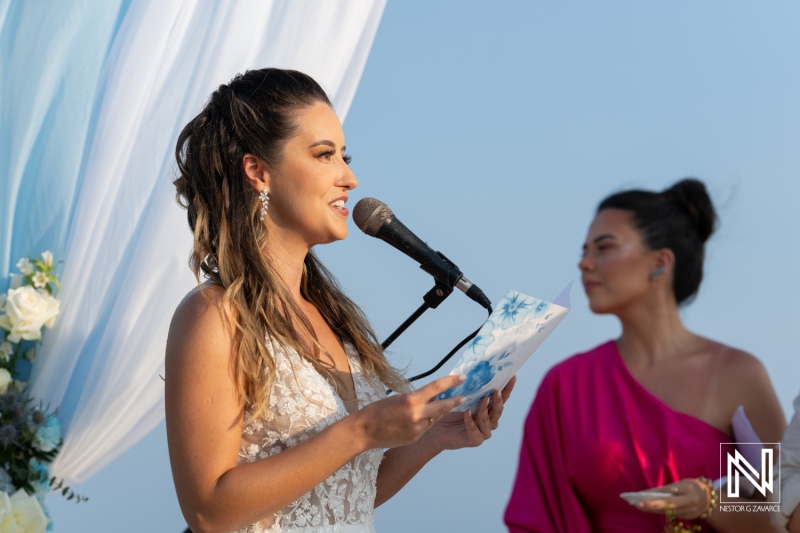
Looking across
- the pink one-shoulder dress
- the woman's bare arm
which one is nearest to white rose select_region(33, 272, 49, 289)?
the woman's bare arm

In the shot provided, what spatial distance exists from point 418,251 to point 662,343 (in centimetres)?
124

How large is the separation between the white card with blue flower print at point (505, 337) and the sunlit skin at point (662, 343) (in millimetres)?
1176

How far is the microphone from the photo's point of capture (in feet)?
5.41

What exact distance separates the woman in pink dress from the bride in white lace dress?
2.94 feet

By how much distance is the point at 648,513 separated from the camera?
2445 millimetres

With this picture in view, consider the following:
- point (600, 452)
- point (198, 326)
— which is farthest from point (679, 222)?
point (198, 326)

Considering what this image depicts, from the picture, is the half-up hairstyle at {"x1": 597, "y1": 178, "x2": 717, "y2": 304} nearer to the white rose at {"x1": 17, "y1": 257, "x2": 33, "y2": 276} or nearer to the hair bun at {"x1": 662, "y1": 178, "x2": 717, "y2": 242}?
the hair bun at {"x1": 662, "y1": 178, "x2": 717, "y2": 242}

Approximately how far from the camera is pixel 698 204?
2756 millimetres

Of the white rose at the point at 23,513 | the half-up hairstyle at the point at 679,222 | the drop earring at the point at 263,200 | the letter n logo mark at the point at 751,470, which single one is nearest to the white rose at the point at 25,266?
the white rose at the point at 23,513

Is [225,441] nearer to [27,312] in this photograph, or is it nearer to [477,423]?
[477,423]

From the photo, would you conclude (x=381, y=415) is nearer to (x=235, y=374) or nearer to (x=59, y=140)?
(x=235, y=374)

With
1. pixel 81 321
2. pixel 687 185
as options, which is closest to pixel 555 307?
pixel 687 185

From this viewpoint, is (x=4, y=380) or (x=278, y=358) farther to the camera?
(x=4, y=380)

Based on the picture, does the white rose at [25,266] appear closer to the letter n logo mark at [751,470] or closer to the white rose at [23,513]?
the white rose at [23,513]
